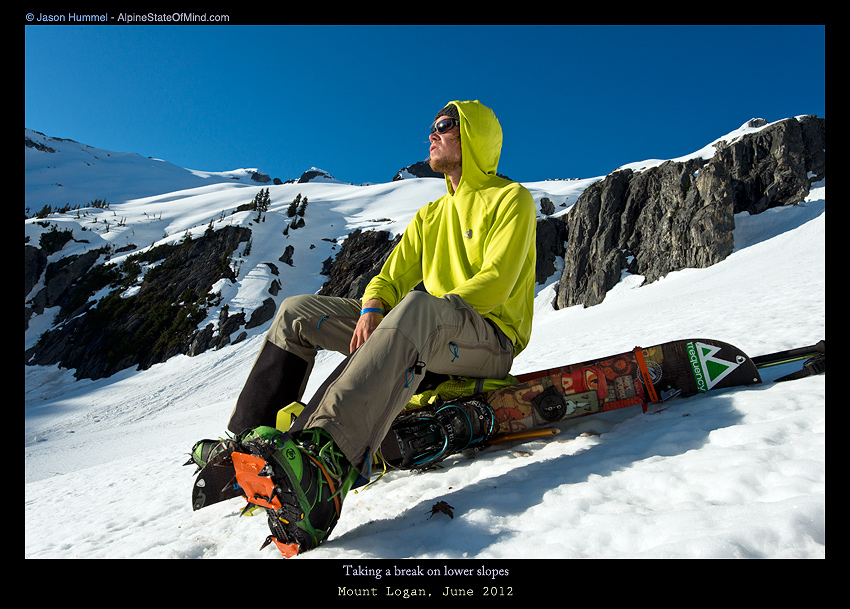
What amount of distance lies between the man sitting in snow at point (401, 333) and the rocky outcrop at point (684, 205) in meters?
23.1

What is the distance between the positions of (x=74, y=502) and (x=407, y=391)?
12.2ft

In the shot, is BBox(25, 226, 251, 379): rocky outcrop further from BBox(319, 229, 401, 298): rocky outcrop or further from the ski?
the ski

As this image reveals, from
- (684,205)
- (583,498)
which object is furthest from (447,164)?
(684,205)

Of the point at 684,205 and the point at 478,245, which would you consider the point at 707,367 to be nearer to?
the point at 478,245

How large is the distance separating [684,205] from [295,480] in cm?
2858

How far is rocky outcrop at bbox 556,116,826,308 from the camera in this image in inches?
910

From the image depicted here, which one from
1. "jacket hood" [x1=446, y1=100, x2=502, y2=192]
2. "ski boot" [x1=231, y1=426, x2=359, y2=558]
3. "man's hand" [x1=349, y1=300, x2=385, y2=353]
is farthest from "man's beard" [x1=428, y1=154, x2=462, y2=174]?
"ski boot" [x1=231, y1=426, x2=359, y2=558]

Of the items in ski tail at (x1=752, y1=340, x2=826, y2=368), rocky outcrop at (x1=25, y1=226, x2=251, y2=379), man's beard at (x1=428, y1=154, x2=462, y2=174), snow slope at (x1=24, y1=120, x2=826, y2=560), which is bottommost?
snow slope at (x1=24, y1=120, x2=826, y2=560)

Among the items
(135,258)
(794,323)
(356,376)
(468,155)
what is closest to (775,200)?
(794,323)

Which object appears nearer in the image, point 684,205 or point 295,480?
point 295,480

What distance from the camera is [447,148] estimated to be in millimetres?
2904

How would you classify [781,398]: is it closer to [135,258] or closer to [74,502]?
[74,502]

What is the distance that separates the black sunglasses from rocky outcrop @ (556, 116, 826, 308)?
75.9 ft
